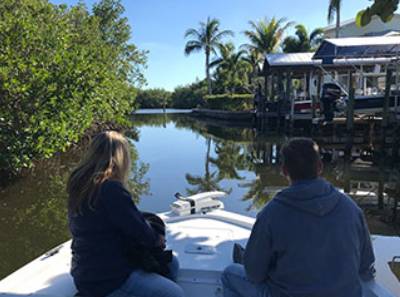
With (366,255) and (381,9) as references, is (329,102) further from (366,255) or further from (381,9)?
Result: (366,255)

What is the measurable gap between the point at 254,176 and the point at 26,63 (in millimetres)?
5744

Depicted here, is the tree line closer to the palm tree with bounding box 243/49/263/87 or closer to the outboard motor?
the palm tree with bounding box 243/49/263/87

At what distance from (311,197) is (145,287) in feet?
3.31

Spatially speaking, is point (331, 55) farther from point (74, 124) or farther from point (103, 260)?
point (103, 260)

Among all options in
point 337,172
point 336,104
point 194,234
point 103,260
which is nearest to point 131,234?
point 103,260

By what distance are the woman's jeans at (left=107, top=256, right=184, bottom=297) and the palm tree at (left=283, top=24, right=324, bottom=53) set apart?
31471mm

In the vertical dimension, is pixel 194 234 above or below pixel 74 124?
below

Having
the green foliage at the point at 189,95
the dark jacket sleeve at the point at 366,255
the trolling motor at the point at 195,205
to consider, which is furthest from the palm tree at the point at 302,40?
the dark jacket sleeve at the point at 366,255

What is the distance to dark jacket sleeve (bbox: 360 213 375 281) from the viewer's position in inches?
75.1

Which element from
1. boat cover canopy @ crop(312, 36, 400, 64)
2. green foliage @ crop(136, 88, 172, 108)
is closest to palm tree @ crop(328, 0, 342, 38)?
boat cover canopy @ crop(312, 36, 400, 64)

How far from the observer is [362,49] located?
44.4ft

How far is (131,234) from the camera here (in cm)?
207

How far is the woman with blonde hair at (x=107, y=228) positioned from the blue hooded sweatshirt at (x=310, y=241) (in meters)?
0.64

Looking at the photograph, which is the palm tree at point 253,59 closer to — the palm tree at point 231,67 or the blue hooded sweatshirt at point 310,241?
the palm tree at point 231,67
